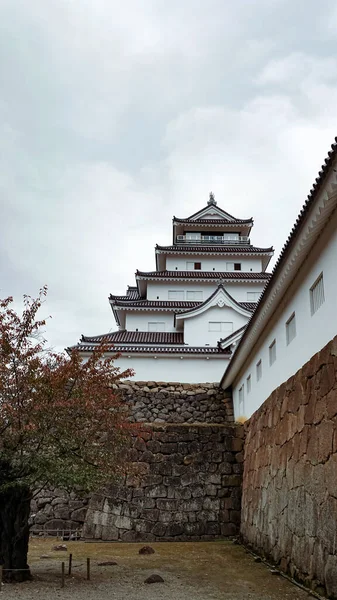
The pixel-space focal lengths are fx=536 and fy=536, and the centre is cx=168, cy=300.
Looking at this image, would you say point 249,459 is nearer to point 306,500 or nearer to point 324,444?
point 306,500

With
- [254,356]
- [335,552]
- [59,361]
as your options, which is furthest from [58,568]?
[254,356]

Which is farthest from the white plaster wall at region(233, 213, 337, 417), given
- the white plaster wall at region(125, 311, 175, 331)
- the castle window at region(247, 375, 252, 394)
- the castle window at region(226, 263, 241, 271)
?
the castle window at region(226, 263, 241, 271)

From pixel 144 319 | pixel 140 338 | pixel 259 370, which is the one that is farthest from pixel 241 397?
pixel 144 319

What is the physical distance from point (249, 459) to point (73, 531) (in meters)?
4.33

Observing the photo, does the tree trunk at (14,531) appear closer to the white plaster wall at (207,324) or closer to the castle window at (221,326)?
the white plaster wall at (207,324)

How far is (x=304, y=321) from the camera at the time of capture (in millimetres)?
8266

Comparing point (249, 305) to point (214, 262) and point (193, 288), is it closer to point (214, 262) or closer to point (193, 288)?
point (193, 288)

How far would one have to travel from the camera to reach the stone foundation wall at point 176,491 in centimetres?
1195

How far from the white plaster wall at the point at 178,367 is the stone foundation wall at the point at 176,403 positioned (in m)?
3.96

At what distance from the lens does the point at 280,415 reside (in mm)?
8633

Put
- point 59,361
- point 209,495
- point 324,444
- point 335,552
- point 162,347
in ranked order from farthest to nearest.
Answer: point 162,347
point 209,495
point 59,361
point 324,444
point 335,552

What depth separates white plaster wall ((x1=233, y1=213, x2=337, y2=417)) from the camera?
699cm

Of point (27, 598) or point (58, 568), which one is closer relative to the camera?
point (27, 598)

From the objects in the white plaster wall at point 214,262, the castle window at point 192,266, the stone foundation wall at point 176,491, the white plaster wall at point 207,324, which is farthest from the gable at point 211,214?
the stone foundation wall at point 176,491
